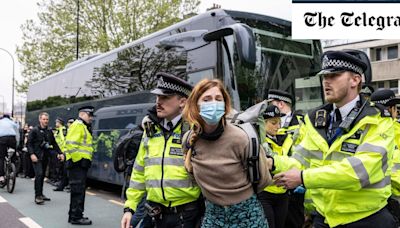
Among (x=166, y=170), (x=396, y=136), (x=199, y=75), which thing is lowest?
(x=166, y=170)

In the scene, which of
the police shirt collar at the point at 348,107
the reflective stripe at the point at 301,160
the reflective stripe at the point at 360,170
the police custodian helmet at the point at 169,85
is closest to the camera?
the reflective stripe at the point at 360,170

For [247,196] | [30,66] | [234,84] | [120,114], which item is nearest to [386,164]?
[247,196]

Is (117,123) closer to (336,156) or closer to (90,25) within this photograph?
(336,156)

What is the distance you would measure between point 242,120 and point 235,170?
32 centimetres

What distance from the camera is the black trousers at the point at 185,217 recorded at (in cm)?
298

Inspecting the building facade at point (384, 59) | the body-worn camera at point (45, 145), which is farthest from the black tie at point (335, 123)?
the building facade at point (384, 59)

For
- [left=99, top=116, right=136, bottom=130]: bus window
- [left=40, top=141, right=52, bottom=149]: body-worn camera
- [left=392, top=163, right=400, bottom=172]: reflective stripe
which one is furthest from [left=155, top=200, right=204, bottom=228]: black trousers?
[left=40, top=141, right=52, bottom=149]: body-worn camera

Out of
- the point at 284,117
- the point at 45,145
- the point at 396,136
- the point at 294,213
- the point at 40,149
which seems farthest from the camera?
the point at 45,145

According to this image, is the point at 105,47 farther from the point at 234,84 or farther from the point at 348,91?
the point at 348,91

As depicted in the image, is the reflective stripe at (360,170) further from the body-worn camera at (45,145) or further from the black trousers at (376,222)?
the body-worn camera at (45,145)

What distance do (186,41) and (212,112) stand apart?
5343 millimetres

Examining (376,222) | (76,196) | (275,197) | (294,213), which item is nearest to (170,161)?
(376,222)

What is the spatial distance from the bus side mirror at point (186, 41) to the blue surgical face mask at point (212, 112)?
4.65 m

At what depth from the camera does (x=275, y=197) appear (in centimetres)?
411
